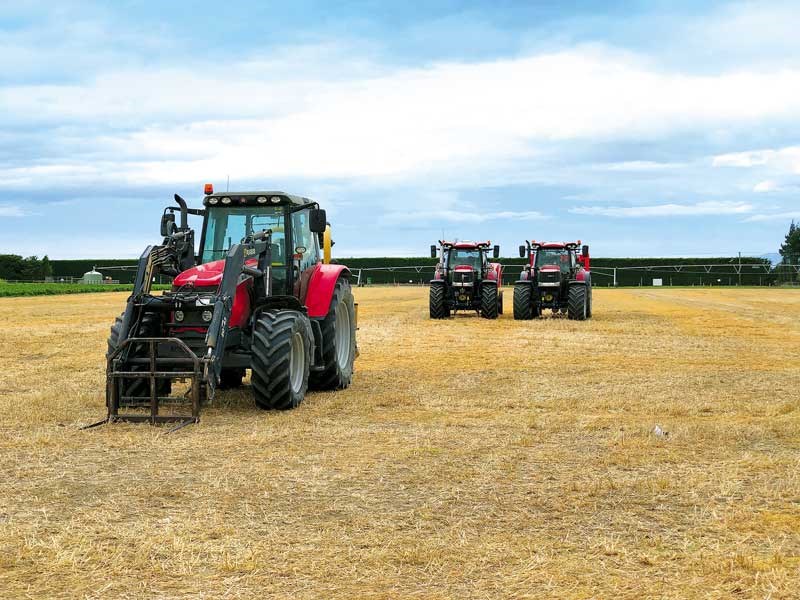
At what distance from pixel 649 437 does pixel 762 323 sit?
740 inches

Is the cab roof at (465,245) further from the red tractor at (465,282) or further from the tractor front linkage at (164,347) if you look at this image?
the tractor front linkage at (164,347)

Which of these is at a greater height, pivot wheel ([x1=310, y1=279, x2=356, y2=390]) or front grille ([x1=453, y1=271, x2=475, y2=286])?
front grille ([x1=453, y1=271, x2=475, y2=286])

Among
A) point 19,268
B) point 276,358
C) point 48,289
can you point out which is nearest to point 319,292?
point 276,358

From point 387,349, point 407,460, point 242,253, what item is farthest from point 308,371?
point 387,349

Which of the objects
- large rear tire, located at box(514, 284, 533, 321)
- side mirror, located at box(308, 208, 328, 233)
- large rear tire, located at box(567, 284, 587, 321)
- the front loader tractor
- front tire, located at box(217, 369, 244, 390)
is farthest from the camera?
large rear tire, located at box(514, 284, 533, 321)

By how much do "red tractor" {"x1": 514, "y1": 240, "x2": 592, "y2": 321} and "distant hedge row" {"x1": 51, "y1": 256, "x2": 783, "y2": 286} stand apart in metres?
42.3

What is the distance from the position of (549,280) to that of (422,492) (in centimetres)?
2155

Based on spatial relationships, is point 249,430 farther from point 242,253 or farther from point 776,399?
point 776,399

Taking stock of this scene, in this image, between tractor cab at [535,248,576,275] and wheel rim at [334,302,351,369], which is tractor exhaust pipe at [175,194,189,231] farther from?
tractor cab at [535,248,576,275]

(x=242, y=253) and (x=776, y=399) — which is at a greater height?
(x=242, y=253)

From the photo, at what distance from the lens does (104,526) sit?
6277mm

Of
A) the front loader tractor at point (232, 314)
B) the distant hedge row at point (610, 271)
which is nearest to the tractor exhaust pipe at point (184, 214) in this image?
the front loader tractor at point (232, 314)

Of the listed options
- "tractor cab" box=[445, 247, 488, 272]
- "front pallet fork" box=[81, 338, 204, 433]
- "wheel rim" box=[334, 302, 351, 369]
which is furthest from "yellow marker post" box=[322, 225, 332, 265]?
"tractor cab" box=[445, 247, 488, 272]

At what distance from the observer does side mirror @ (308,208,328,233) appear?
11.8 metres
